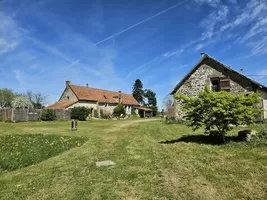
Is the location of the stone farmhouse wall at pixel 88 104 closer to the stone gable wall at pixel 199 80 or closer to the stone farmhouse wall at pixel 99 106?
the stone farmhouse wall at pixel 99 106

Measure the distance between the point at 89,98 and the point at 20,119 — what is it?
12588 mm

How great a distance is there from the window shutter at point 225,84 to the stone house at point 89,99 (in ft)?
78.0

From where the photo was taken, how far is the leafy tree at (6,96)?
2093 inches

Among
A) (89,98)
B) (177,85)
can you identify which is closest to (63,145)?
(177,85)

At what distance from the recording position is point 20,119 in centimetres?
2456

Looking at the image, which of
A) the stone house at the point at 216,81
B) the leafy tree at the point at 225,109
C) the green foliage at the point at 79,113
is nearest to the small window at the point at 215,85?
the stone house at the point at 216,81

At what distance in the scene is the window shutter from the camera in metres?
16.8

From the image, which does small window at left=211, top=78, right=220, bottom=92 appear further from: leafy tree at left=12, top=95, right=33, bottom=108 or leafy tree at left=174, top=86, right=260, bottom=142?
leafy tree at left=12, top=95, right=33, bottom=108

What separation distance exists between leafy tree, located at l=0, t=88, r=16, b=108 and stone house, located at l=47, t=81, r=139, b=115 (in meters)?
26.5

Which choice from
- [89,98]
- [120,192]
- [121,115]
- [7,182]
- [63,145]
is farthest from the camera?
[121,115]

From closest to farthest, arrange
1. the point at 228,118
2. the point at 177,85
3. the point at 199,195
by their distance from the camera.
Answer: the point at 199,195 < the point at 228,118 < the point at 177,85

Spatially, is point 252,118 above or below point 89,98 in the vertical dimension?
below

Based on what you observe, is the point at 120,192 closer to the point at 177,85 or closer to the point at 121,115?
the point at 177,85

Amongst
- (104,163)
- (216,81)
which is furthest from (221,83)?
(104,163)
